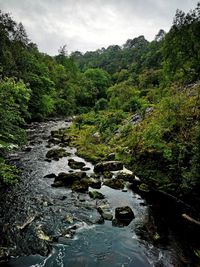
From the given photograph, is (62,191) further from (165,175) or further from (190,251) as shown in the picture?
(190,251)

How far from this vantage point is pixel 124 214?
1328 centimetres

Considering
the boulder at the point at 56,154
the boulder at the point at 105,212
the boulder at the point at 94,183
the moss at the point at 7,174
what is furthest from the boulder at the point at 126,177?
the moss at the point at 7,174

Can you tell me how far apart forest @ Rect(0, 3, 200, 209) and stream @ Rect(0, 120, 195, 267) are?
1815 millimetres

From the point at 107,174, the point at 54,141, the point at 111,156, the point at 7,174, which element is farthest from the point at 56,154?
the point at 7,174

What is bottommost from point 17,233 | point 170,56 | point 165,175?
point 17,233

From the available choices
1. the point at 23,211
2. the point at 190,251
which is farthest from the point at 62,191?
the point at 190,251

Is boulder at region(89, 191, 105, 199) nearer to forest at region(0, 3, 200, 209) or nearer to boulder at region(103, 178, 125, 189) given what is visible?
boulder at region(103, 178, 125, 189)

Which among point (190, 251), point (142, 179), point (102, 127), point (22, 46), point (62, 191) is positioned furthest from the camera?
point (22, 46)

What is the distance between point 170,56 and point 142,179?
2214 centimetres

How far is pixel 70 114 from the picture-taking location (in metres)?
65.5

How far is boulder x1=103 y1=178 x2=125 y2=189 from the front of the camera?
1753 cm

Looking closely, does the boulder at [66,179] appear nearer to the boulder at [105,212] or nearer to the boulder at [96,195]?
the boulder at [96,195]

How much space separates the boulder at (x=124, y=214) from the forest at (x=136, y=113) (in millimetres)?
3275

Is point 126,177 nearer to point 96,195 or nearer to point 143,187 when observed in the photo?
point 143,187
